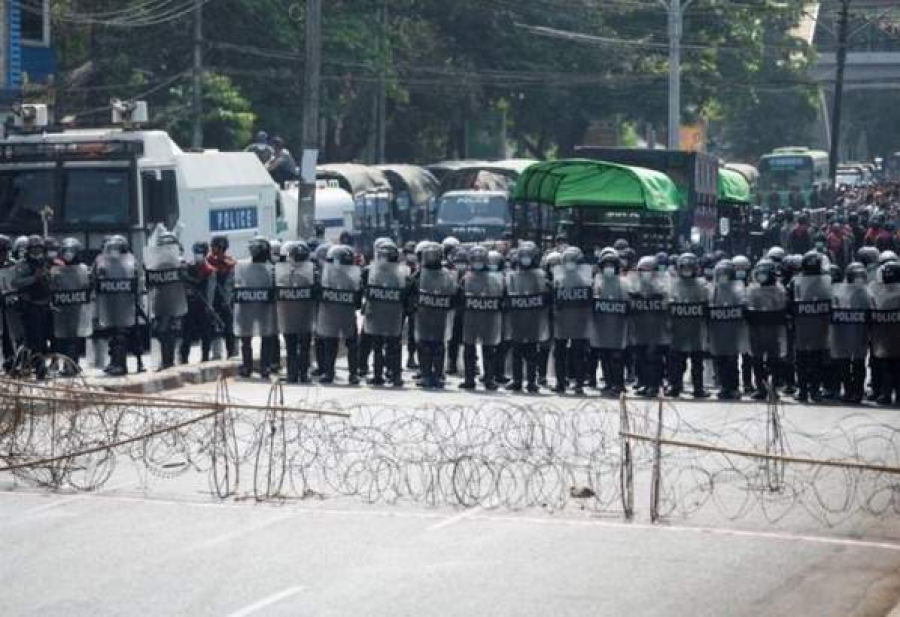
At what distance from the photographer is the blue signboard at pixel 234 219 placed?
2992cm

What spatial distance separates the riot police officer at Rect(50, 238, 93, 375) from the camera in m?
23.6

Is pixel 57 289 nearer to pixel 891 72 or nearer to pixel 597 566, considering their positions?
pixel 597 566

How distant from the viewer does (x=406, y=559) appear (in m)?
13.2

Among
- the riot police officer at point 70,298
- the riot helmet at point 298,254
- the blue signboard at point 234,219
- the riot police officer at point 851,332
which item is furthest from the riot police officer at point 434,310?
the blue signboard at point 234,219

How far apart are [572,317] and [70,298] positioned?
579cm

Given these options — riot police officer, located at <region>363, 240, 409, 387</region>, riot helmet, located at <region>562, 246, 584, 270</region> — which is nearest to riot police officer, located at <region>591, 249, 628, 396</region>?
riot helmet, located at <region>562, 246, 584, 270</region>

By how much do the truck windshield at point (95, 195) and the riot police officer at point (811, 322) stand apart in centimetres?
915

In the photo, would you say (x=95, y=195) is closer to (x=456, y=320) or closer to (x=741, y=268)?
(x=456, y=320)

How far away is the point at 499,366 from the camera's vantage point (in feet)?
80.6

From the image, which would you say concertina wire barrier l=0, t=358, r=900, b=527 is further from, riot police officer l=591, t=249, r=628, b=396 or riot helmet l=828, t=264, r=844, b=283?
riot helmet l=828, t=264, r=844, b=283

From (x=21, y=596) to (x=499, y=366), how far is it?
42.5ft

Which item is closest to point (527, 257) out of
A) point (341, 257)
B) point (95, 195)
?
point (341, 257)

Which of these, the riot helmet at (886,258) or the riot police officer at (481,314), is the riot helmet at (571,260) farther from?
the riot helmet at (886,258)

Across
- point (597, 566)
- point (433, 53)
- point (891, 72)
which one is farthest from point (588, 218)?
point (891, 72)
